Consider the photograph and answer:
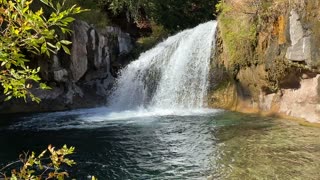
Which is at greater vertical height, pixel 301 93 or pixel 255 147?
pixel 301 93

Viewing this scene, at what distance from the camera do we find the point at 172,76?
1567 centimetres

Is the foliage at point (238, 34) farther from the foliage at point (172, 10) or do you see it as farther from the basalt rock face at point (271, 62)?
the foliage at point (172, 10)

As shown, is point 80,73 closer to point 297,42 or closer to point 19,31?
point 297,42

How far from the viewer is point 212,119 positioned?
1153 centimetres

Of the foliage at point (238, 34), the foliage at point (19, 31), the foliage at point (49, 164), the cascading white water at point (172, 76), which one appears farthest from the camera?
the cascading white water at point (172, 76)

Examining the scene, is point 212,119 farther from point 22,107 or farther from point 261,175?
point 22,107

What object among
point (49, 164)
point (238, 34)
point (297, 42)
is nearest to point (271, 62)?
point (297, 42)

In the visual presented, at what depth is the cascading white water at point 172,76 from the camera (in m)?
14.9

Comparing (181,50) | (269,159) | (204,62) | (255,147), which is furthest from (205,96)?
(269,159)

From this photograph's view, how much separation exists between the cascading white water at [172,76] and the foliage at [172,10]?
5123 millimetres

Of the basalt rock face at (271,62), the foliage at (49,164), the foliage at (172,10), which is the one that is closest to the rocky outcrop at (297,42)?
the basalt rock face at (271,62)

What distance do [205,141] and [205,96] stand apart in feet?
20.0

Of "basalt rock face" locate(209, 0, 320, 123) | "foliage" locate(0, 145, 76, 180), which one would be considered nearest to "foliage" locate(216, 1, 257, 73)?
"basalt rock face" locate(209, 0, 320, 123)

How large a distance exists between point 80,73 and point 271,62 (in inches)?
371
